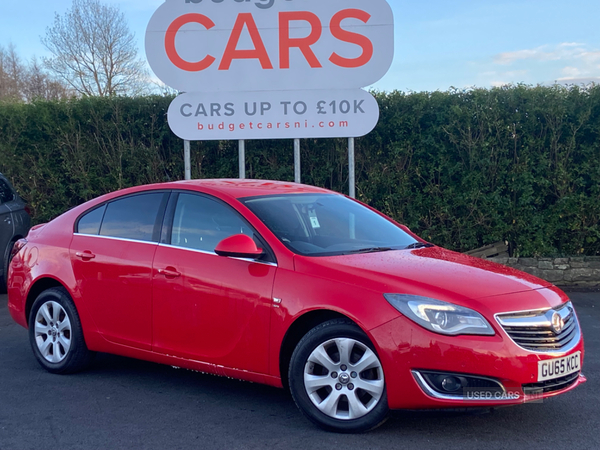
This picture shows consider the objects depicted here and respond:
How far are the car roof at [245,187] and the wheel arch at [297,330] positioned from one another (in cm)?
116

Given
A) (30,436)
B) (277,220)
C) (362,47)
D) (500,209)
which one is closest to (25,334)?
(30,436)

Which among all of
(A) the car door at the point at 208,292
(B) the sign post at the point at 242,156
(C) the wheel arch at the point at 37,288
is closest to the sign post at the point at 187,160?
(B) the sign post at the point at 242,156

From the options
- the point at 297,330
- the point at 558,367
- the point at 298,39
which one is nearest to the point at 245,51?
the point at 298,39

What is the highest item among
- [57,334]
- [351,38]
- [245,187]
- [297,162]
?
[351,38]

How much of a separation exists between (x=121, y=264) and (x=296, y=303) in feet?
5.35

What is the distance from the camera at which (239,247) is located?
14.1 feet

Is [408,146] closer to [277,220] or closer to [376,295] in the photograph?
[277,220]

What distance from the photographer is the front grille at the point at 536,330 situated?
3781 mm

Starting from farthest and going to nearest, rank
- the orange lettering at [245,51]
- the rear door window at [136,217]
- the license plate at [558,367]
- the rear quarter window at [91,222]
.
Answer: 1. the orange lettering at [245,51]
2. the rear quarter window at [91,222]
3. the rear door window at [136,217]
4. the license plate at [558,367]

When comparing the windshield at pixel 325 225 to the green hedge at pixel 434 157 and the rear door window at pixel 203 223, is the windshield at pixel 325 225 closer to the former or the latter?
the rear door window at pixel 203 223

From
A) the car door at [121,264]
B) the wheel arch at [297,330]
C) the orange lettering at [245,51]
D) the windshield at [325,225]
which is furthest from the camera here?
the orange lettering at [245,51]

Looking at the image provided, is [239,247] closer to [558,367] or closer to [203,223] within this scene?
[203,223]

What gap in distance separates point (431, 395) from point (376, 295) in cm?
63

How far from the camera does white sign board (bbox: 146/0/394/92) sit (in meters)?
9.71
